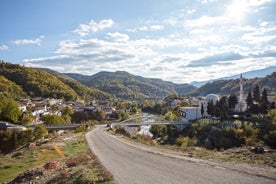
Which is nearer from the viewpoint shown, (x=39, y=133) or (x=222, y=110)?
(x=39, y=133)

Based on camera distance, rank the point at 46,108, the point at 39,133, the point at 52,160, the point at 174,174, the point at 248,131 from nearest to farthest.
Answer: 1. the point at 174,174
2. the point at 52,160
3. the point at 248,131
4. the point at 39,133
5. the point at 46,108

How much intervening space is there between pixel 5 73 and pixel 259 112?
17331cm

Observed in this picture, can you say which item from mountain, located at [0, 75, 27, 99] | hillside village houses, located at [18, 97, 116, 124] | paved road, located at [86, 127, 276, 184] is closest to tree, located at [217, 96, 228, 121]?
paved road, located at [86, 127, 276, 184]

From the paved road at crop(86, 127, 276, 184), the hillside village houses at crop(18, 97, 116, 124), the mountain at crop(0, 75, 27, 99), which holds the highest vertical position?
the mountain at crop(0, 75, 27, 99)

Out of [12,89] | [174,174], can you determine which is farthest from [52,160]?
[12,89]

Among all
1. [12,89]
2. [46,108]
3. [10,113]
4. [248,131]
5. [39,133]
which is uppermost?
[12,89]

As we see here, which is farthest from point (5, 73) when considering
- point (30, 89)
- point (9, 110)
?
point (9, 110)

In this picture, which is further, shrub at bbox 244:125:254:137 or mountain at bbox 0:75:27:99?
mountain at bbox 0:75:27:99

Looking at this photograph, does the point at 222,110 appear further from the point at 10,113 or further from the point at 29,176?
the point at 29,176

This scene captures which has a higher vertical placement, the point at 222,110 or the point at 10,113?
the point at 222,110

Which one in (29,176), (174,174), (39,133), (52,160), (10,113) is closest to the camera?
(174,174)

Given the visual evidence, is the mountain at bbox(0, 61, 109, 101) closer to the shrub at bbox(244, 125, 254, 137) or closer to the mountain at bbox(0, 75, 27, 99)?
the mountain at bbox(0, 75, 27, 99)

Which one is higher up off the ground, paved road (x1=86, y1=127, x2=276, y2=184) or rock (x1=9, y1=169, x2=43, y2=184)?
paved road (x1=86, y1=127, x2=276, y2=184)

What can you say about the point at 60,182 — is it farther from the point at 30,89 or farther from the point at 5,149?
the point at 30,89
